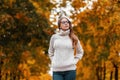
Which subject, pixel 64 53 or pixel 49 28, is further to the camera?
pixel 49 28

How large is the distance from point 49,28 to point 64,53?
17.4 m

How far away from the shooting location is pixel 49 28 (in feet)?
80.9

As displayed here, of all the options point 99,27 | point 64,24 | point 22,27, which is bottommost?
point 99,27

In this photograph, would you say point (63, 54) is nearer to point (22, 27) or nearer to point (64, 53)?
point (64, 53)

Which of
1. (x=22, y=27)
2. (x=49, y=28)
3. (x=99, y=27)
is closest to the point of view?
(x=49, y=28)

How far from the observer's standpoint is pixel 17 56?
90.7ft

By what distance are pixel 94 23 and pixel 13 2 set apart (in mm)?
5826

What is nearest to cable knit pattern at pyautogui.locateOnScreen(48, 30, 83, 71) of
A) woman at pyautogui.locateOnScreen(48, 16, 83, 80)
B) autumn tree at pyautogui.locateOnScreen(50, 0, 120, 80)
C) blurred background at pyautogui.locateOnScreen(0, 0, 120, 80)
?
woman at pyautogui.locateOnScreen(48, 16, 83, 80)

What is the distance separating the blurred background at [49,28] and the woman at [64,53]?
1646 centimetres

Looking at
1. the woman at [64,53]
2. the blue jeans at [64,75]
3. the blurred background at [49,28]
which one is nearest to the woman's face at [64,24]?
the woman at [64,53]

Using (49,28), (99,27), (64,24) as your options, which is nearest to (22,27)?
(49,28)

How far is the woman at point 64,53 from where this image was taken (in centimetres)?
721

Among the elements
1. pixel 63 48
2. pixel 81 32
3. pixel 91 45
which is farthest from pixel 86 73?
pixel 63 48

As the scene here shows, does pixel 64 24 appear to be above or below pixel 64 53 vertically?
above
